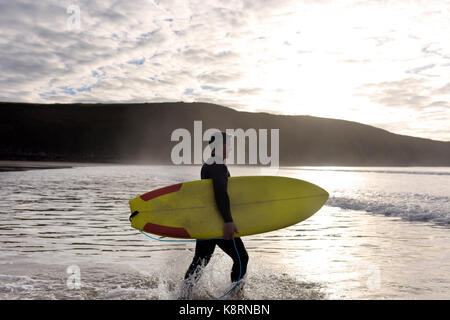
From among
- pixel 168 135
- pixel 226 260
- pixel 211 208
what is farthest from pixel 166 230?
pixel 168 135

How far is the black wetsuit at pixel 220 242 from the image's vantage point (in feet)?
15.3

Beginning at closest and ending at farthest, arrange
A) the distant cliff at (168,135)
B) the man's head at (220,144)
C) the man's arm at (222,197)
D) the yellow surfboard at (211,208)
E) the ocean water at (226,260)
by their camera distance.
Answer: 1. the man's arm at (222,197)
2. the man's head at (220,144)
3. the yellow surfboard at (211,208)
4. the ocean water at (226,260)
5. the distant cliff at (168,135)

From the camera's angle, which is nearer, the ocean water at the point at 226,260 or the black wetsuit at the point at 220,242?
the black wetsuit at the point at 220,242

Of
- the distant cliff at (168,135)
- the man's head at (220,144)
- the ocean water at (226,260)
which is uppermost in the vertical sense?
the distant cliff at (168,135)

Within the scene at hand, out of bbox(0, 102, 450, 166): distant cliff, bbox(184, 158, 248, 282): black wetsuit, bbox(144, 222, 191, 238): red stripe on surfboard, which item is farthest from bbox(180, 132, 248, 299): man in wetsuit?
bbox(0, 102, 450, 166): distant cliff

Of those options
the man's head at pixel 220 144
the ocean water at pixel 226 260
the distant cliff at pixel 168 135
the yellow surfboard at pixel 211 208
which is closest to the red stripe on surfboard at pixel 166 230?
the yellow surfboard at pixel 211 208

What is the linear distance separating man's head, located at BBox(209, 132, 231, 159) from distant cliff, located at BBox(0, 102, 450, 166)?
100.0 m

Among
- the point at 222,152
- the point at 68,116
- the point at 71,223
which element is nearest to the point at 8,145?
the point at 68,116

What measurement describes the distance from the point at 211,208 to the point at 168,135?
115842 mm

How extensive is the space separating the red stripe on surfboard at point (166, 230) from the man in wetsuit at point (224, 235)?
284 mm

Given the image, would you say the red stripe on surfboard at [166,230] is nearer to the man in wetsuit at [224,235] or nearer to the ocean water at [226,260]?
the man in wetsuit at [224,235]

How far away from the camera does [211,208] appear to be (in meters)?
5.16

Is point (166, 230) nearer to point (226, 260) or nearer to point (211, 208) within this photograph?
point (211, 208)

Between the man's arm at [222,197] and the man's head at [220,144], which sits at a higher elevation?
the man's head at [220,144]
